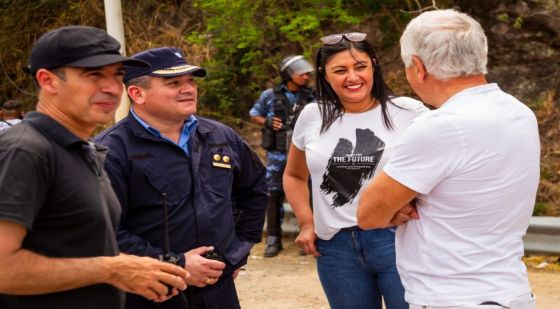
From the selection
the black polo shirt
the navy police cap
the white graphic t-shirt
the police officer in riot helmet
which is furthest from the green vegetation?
the black polo shirt

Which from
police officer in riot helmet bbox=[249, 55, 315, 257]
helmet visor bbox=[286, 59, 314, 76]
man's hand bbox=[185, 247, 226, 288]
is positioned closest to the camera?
Result: man's hand bbox=[185, 247, 226, 288]

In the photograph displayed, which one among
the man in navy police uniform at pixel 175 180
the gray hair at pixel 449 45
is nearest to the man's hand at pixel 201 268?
the man in navy police uniform at pixel 175 180

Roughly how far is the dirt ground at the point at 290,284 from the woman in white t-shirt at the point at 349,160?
287 centimetres

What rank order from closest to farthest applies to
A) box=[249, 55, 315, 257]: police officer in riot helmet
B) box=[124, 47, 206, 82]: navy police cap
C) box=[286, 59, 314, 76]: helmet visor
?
box=[124, 47, 206, 82]: navy police cap, box=[286, 59, 314, 76]: helmet visor, box=[249, 55, 315, 257]: police officer in riot helmet

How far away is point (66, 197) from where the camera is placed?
8.64 feet

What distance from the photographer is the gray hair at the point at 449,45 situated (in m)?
2.78

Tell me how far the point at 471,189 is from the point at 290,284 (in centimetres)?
501

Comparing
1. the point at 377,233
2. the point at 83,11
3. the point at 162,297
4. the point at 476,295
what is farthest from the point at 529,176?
the point at 83,11

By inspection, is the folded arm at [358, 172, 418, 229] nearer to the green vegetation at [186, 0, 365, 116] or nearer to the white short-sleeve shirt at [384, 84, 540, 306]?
the white short-sleeve shirt at [384, 84, 540, 306]

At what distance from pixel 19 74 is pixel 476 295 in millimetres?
13642

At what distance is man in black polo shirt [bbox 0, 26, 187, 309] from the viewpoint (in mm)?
2523

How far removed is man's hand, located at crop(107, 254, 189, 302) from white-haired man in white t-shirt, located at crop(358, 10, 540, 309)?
0.84 m

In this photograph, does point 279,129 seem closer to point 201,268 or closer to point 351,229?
point 351,229

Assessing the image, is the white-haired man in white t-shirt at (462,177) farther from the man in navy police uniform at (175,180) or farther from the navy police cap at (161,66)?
the navy police cap at (161,66)
